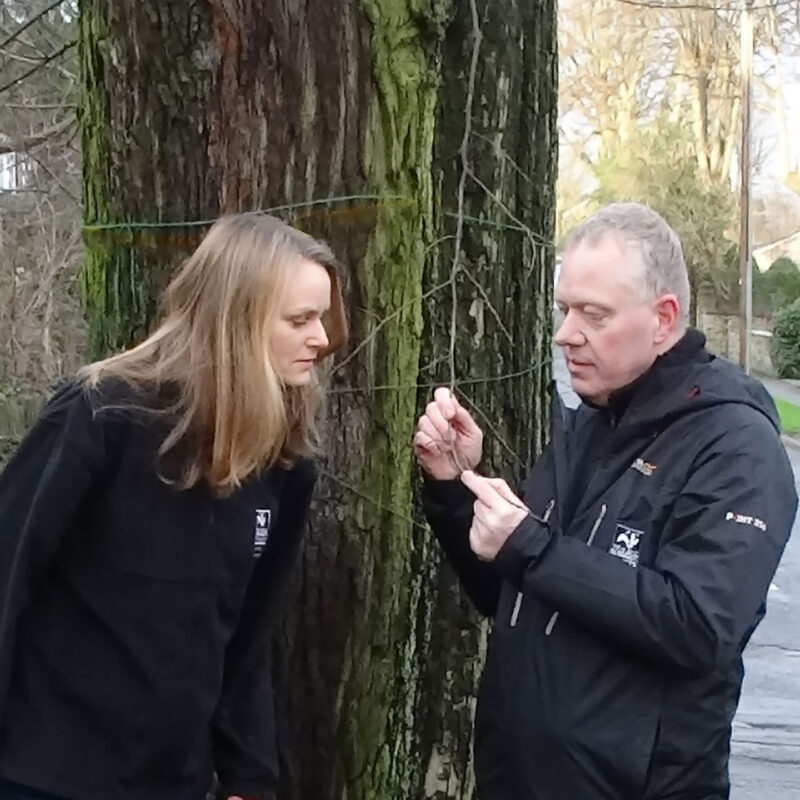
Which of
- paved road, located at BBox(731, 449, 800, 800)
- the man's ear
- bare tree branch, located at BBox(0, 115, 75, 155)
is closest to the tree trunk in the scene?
the man's ear

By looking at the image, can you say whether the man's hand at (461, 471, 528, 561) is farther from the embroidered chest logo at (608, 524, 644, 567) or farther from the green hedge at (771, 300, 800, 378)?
the green hedge at (771, 300, 800, 378)

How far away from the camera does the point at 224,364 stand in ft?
6.89

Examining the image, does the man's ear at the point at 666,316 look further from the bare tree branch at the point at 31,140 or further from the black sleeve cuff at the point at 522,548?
the bare tree branch at the point at 31,140

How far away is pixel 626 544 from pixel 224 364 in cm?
76

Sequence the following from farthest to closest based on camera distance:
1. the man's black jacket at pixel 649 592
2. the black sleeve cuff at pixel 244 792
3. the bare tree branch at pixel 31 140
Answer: the bare tree branch at pixel 31 140
the black sleeve cuff at pixel 244 792
the man's black jacket at pixel 649 592

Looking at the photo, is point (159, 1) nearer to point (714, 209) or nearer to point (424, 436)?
point (424, 436)

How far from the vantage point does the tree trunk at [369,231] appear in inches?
98.1

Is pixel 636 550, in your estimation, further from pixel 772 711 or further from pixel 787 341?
pixel 787 341

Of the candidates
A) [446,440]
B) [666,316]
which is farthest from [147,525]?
[666,316]

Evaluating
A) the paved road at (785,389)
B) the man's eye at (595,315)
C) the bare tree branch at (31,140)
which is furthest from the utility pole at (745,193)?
the man's eye at (595,315)

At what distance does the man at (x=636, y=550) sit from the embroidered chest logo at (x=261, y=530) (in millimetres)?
376

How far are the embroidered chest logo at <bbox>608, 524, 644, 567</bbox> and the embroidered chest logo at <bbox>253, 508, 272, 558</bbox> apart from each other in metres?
0.62

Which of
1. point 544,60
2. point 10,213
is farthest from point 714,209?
point 544,60

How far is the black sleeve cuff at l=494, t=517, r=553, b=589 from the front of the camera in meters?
2.14
